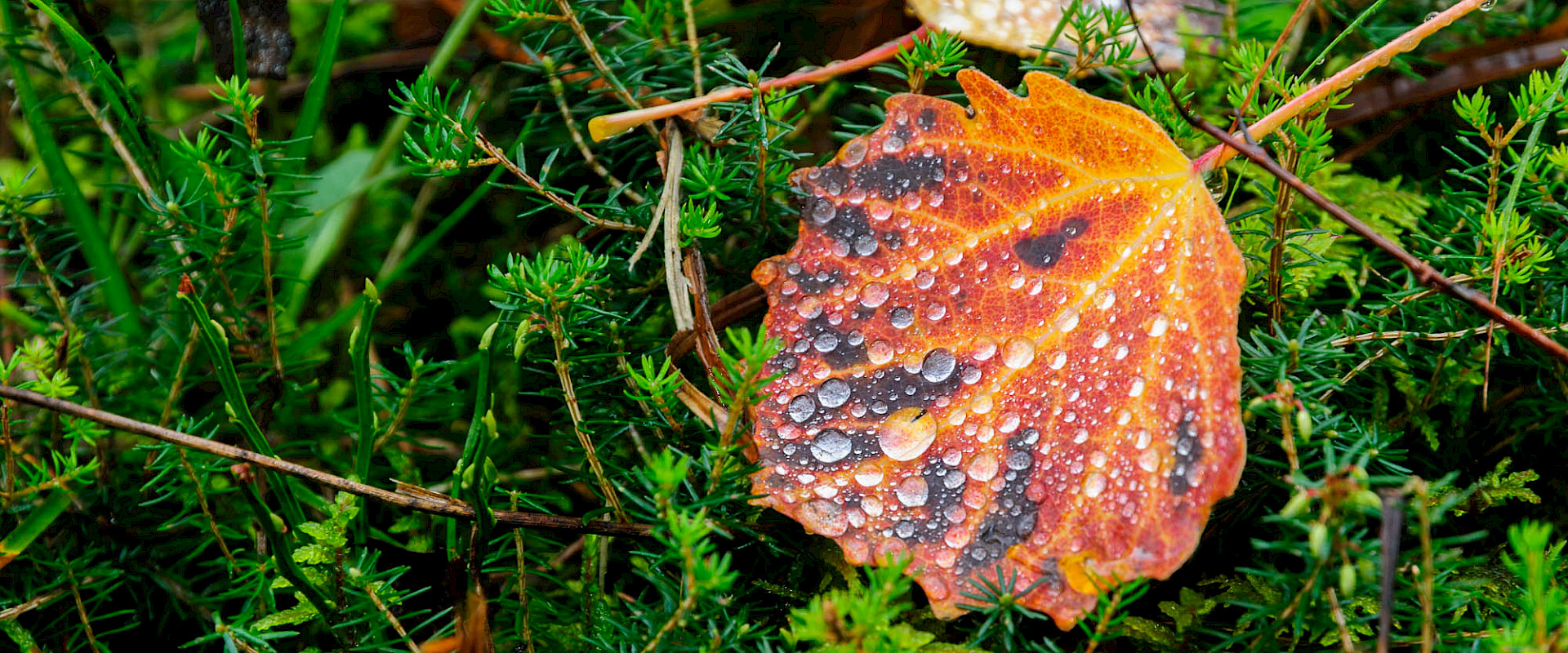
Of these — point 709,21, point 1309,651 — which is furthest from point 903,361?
point 709,21

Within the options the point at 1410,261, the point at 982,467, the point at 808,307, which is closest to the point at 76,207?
the point at 808,307

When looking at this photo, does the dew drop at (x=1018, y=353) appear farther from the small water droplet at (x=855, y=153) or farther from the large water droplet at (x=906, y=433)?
the small water droplet at (x=855, y=153)

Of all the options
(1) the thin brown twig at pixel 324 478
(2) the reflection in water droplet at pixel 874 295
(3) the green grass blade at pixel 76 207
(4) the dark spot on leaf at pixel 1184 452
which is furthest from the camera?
(3) the green grass blade at pixel 76 207

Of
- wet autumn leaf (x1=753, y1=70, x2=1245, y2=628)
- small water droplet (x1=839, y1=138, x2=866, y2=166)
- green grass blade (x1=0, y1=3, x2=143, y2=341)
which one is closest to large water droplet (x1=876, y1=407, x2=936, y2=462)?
wet autumn leaf (x1=753, y1=70, x2=1245, y2=628)

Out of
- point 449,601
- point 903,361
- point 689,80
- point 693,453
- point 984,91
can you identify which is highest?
point 984,91

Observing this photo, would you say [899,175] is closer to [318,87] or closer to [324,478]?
[324,478]

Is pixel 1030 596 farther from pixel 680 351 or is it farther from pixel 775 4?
pixel 775 4

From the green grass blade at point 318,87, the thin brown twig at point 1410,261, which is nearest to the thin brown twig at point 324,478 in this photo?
the green grass blade at point 318,87

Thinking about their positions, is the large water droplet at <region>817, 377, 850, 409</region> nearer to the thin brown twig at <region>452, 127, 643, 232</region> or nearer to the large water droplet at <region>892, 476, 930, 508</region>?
the large water droplet at <region>892, 476, 930, 508</region>
